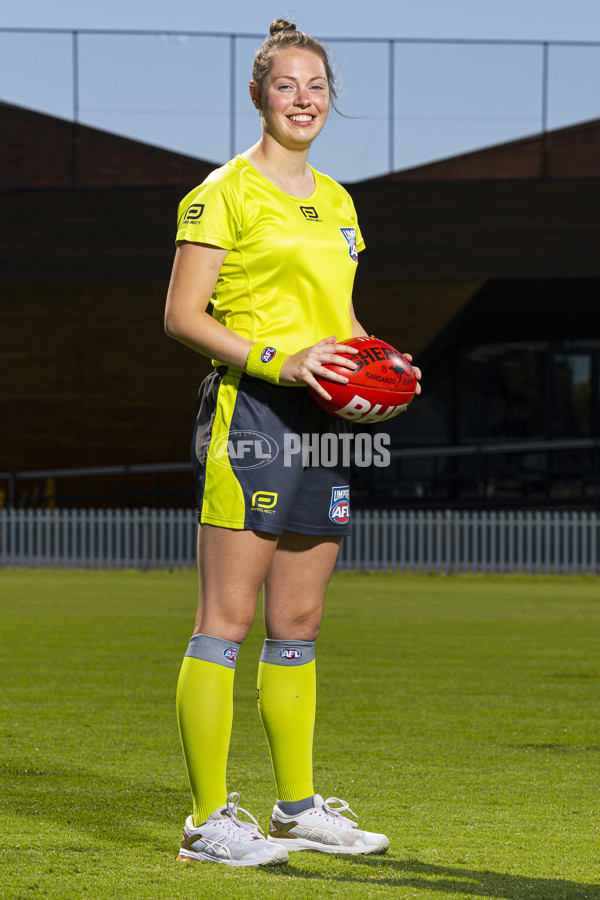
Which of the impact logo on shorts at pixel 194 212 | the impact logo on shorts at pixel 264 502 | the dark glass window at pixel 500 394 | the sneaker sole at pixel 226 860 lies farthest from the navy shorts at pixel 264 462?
the dark glass window at pixel 500 394

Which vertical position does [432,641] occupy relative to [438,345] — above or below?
below

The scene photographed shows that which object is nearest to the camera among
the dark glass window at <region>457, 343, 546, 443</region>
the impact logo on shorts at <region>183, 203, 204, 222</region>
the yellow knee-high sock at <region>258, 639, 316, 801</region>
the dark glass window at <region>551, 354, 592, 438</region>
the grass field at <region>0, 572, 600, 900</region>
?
the grass field at <region>0, 572, 600, 900</region>

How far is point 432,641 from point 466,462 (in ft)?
50.6

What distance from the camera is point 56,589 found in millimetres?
14555

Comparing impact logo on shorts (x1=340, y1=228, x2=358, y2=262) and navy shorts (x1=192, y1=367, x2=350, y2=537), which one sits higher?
impact logo on shorts (x1=340, y1=228, x2=358, y2=262)

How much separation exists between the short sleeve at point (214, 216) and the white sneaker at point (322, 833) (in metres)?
1.53

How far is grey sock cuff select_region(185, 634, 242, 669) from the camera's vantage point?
9.52ft

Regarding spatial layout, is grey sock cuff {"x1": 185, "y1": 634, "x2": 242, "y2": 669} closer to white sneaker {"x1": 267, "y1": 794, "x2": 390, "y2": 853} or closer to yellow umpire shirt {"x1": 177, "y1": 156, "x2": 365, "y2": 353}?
white sneaker {"x1": 267, "y1": 794, "x2": 390, "y2": 853}

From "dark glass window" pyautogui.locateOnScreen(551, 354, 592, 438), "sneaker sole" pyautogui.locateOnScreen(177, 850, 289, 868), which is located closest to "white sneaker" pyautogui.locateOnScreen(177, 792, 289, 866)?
"sneaker sole" pyautogui.locateOnScreen(177, 850, 289, 868)

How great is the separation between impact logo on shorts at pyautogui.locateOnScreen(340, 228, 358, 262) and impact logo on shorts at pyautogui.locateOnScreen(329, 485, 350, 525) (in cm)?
64

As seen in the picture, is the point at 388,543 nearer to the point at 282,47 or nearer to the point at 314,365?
the point at 282,47

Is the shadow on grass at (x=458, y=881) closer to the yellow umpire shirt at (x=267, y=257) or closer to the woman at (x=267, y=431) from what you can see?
the woman at (x=267, y=431)

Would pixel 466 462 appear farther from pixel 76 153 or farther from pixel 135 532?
pixel 76 153

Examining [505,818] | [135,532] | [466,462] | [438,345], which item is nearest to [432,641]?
[505,818]
